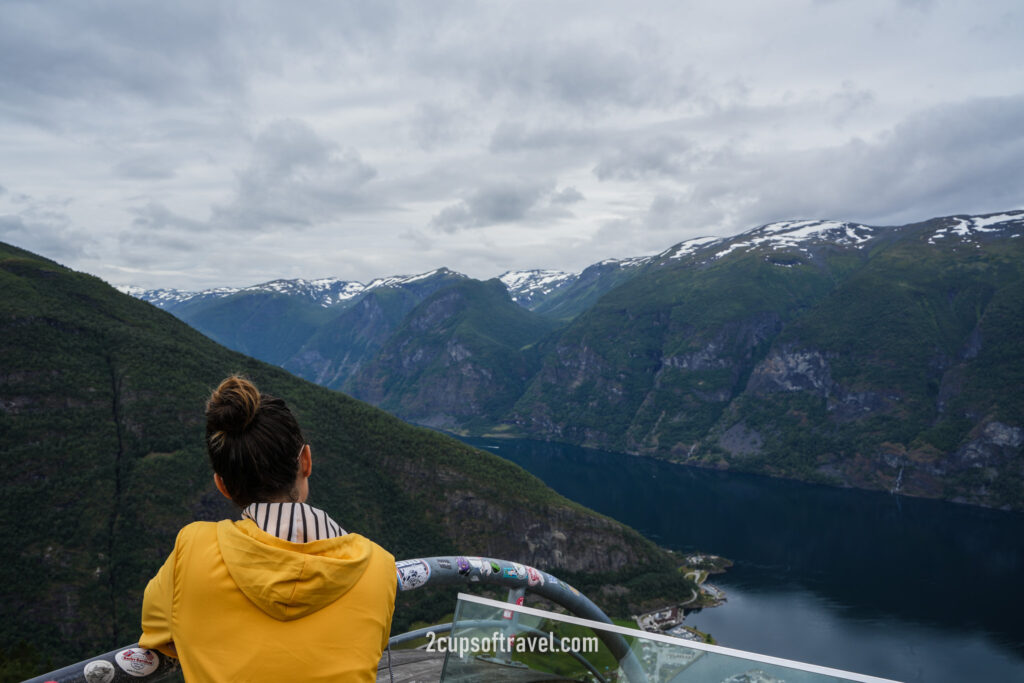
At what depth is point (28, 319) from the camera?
72375mm

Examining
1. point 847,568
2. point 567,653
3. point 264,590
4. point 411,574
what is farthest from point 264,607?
point 847,568

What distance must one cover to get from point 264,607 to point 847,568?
9997 centimetres

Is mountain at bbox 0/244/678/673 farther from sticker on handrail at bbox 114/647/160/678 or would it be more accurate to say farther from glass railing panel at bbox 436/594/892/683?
sticker on handrail at bbox 114/647/160/678

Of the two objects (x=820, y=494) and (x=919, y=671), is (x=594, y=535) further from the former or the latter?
(x=820, y=494)

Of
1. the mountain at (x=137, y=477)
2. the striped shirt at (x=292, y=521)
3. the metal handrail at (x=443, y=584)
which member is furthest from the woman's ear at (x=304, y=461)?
the mountain at (x=137, y=477)

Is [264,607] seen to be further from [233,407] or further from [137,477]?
[137,477]

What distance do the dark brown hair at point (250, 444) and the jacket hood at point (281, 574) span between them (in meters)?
0.27

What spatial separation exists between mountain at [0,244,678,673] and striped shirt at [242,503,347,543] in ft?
146

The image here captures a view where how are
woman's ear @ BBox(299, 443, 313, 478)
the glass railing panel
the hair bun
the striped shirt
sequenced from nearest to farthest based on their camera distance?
the striped shirt
the hair bun
woman's ear @ BBox(299, 443, 313, 478)
the glass railing panel

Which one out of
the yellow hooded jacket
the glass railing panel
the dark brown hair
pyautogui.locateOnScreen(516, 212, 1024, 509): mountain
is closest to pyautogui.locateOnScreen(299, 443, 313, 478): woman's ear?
the dark brown hair

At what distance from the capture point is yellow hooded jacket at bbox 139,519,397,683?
208 cm

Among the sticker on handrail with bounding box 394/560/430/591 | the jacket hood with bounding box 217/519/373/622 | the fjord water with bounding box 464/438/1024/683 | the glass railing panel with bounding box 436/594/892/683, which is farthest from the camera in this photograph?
the fjord water with bounding box 464/438/1024/683

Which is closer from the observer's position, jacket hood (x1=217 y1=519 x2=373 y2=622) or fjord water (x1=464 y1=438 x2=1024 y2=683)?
jacket hood (x1=217 y1=519 x2=373 y2=622)

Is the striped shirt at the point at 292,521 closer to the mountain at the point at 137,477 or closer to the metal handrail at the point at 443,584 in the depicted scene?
the metal handrail at the point at 443,584
